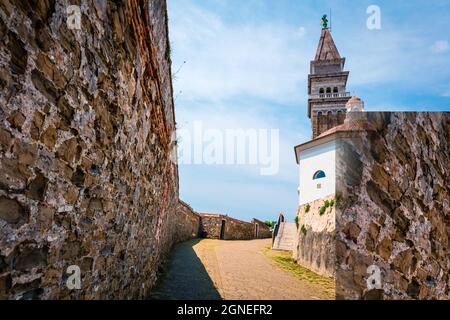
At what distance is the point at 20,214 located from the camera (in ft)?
4.68

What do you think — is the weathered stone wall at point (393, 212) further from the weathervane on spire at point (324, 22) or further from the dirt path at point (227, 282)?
the weathervane on spire at point (324, 22)

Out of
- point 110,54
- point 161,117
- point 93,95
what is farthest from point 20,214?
point 161,117

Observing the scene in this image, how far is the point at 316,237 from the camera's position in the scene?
1129 cm

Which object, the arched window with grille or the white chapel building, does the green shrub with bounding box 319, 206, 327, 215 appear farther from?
the white chapel building

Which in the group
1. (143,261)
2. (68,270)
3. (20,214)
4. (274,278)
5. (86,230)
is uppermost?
(20,214)

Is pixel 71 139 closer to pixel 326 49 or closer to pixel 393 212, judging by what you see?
pixel 393 212

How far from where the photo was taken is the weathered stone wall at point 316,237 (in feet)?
33.1

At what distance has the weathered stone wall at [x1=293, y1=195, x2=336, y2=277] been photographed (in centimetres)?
1009

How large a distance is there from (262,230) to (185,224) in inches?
474

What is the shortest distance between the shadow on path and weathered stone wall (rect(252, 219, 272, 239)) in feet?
55.8

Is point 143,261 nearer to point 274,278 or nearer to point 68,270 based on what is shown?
point 68,270

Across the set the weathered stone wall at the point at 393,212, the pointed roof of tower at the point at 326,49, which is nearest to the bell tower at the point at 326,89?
the pointed roof of tower at the point at 326,49

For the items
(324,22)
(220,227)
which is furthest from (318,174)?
(324,22)

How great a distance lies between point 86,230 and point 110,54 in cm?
143
